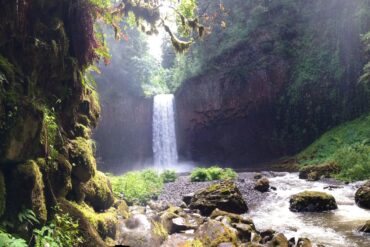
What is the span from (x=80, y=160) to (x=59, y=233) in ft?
7.56

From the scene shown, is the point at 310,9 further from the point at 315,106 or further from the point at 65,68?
the point at 65,68

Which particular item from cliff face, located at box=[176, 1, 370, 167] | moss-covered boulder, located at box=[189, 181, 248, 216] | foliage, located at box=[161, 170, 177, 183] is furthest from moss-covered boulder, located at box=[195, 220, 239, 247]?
cliff face, located at box=[176, 1, 370, 167]

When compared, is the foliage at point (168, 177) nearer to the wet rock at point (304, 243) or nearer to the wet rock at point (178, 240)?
the wet rock at point (178, 240)

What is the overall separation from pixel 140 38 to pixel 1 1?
142ft

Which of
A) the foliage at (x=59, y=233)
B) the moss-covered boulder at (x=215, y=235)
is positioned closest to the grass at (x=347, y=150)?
the moss-covered boulder at (x=215, y=235)

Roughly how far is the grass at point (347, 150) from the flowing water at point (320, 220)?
97.9 inches

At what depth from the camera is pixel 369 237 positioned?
8.79 m

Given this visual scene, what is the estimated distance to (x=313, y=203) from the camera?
1233cm

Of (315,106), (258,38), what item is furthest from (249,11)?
(315,106)

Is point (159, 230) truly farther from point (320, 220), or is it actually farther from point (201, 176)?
point (201, 176)

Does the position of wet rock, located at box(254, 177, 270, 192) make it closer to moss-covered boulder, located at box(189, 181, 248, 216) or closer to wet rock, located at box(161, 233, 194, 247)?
moss-covered boulder, located at box(189, 181, 248, 216)

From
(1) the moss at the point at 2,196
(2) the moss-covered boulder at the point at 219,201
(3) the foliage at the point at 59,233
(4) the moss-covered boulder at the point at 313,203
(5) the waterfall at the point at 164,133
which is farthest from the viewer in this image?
(5) the waterfall at the point at 164,133

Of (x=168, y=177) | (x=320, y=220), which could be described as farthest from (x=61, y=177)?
(x=168, y=177)

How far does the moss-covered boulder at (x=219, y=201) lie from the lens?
40.8ft
